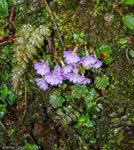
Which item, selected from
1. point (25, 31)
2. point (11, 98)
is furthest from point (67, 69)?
point (11, 98)

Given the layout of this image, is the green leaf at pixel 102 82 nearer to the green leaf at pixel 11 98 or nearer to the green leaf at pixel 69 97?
the green leaf at pixel 69 97

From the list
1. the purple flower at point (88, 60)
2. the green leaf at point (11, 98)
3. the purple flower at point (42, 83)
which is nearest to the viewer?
the purple flower at point (88, 60)

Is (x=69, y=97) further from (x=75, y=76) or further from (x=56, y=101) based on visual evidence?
(x=75, y=76)

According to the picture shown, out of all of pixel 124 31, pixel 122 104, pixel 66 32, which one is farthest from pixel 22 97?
pixel 124 31

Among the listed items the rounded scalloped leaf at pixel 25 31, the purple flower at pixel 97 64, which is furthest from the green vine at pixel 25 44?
the purple flower at pixel 97 64

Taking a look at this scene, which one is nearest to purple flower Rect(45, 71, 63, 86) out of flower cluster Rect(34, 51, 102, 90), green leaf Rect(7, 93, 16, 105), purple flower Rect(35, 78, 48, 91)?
flower cluster Rect(34, 51, 102, 90)
